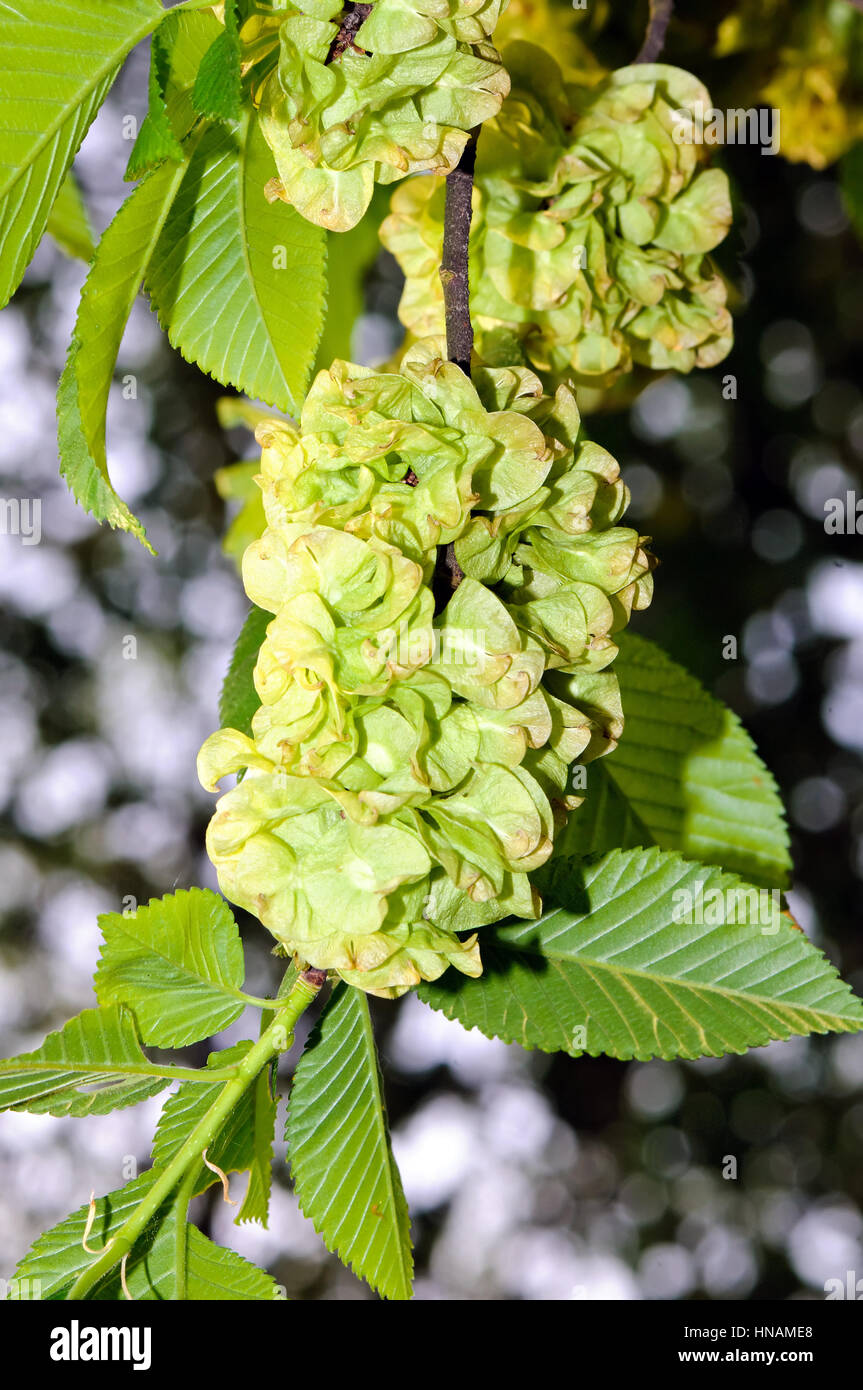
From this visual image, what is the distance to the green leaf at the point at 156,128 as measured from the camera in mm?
551

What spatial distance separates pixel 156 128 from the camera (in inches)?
21.8

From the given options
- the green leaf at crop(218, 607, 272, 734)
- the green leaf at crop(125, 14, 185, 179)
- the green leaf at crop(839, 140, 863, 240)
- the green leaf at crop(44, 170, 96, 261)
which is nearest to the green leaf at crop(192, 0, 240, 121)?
the green leaf at crop(125, 14, 185, 179)

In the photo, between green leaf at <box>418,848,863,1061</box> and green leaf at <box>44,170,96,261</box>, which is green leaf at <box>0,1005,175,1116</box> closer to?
green leaf at <box>418,848,863,1061</box>

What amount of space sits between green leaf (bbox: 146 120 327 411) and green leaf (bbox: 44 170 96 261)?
301 mm

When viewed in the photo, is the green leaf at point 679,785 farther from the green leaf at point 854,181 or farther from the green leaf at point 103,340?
the green leaf at point 854,181

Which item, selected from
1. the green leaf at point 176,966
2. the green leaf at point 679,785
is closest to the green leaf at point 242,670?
the green leaf at point 176,966

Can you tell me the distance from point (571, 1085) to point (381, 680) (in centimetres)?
283

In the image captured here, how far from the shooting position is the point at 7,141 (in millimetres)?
558

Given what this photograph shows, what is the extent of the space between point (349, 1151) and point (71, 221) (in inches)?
31.3

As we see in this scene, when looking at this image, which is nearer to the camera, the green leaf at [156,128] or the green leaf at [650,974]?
the green leaf at [156,128]

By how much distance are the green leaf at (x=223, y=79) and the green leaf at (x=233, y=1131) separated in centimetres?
48

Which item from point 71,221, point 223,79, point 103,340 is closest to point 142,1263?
point 103,340

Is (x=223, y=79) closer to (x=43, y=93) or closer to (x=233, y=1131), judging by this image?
(x=43, y=93)
